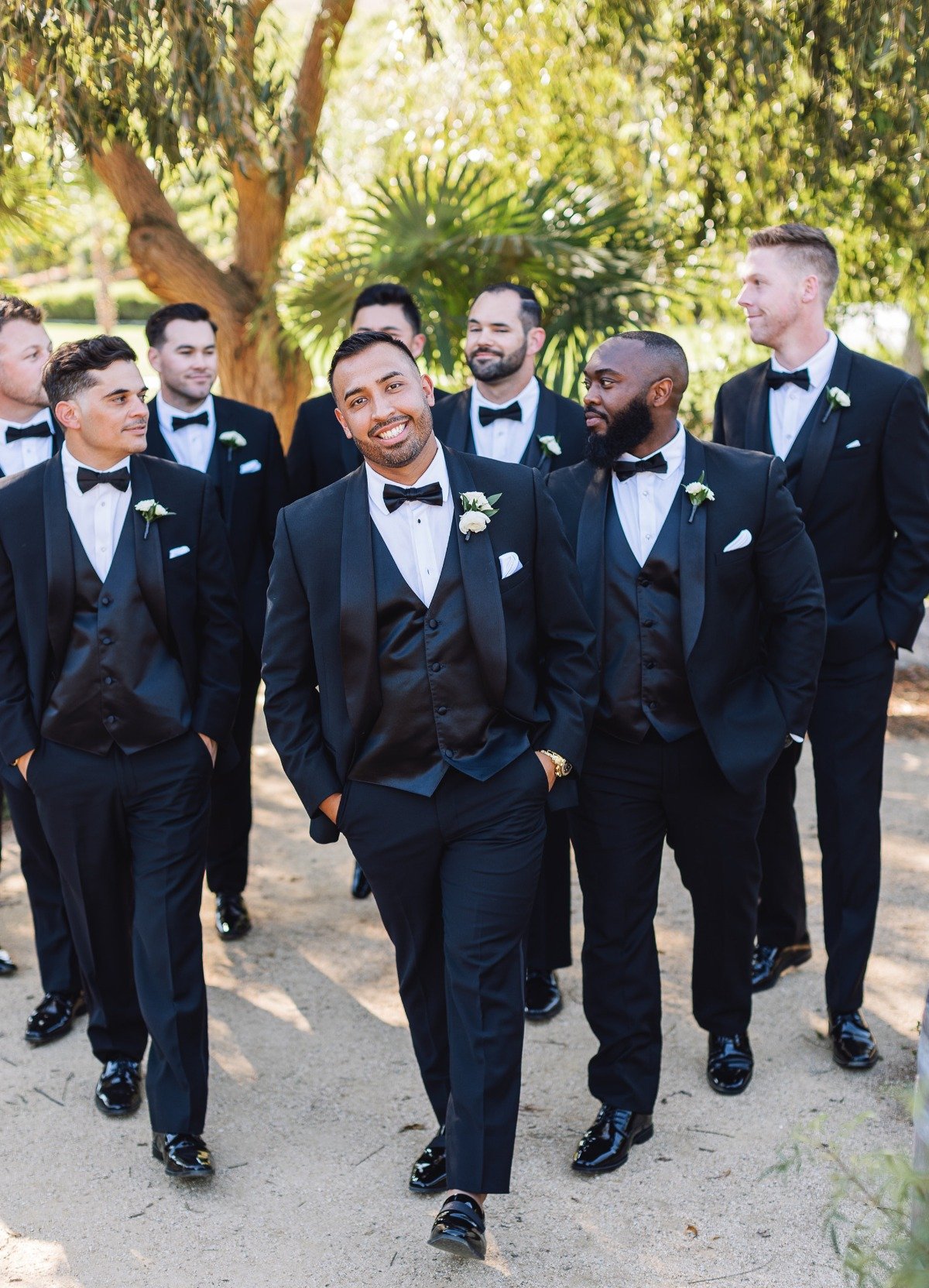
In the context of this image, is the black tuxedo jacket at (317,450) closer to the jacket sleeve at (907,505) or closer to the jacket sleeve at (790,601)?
the jacket sleeve at (907,505)

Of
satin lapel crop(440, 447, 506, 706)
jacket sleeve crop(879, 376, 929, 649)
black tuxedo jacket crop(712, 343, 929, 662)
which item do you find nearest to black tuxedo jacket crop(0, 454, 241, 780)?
satin lapel crop(440, 447, 506, 706)

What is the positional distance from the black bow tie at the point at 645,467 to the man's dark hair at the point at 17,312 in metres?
2.32

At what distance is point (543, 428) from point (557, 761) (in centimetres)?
178

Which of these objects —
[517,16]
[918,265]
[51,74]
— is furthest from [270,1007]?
[517,16]

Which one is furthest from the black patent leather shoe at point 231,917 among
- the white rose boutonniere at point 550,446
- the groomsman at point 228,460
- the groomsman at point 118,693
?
the white rose boutonniere at point 550,446

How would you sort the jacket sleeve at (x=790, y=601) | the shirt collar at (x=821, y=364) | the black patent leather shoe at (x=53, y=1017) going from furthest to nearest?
the black patent leather shoe at (x=53, y=1017), the shirt collar at (x=821, y=364), the jacket sleeve at (x=790, y=601)

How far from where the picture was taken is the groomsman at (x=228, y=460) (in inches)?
207

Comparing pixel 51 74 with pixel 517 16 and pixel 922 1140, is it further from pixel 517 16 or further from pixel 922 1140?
pixel 922 1140

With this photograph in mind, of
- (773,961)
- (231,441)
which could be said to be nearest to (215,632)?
(231,441)

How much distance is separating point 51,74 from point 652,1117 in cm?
456

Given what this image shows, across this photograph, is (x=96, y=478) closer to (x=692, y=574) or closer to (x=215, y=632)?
(x=215, y=632)

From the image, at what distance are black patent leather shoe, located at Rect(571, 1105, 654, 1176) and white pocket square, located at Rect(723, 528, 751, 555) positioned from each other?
5.25ft

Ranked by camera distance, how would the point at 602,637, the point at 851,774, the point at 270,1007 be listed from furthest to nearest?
the point at 270,1007
the point at 851,774
the point at 602,637

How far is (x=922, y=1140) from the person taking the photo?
2584 millimetres
